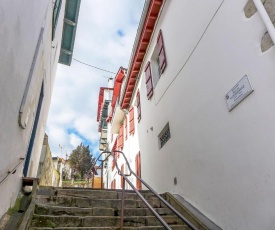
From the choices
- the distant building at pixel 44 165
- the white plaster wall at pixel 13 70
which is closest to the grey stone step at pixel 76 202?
the white plaster wall at pixel 13 70

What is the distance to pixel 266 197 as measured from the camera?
8.10 ft

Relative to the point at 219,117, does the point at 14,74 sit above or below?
above

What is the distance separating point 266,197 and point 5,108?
280 centimetres

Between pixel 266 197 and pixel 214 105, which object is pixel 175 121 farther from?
pixel 266 197

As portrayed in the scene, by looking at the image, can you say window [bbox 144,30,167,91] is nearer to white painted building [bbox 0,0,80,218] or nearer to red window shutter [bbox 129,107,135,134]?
red window shutter [bbox 129,107,135,134]

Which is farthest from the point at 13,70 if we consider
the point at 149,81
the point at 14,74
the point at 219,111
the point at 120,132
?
the point at 120,132

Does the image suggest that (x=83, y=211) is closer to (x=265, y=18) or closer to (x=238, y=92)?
(x=238, y=92)

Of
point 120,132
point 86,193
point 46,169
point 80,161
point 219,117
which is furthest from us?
point 80,161

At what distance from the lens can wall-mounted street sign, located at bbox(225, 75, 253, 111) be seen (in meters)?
2.88

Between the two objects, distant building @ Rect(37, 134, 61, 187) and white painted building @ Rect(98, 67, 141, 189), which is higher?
white painted building @ Rect(98, 67, 141, 189)

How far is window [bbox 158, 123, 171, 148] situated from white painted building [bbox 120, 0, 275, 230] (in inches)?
1.3

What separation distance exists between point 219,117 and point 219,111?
9cm

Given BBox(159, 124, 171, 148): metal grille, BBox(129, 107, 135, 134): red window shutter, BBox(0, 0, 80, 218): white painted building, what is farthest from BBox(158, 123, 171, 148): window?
BBox(129, 107, 135, 134): red window shutter

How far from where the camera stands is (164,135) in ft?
20.7
